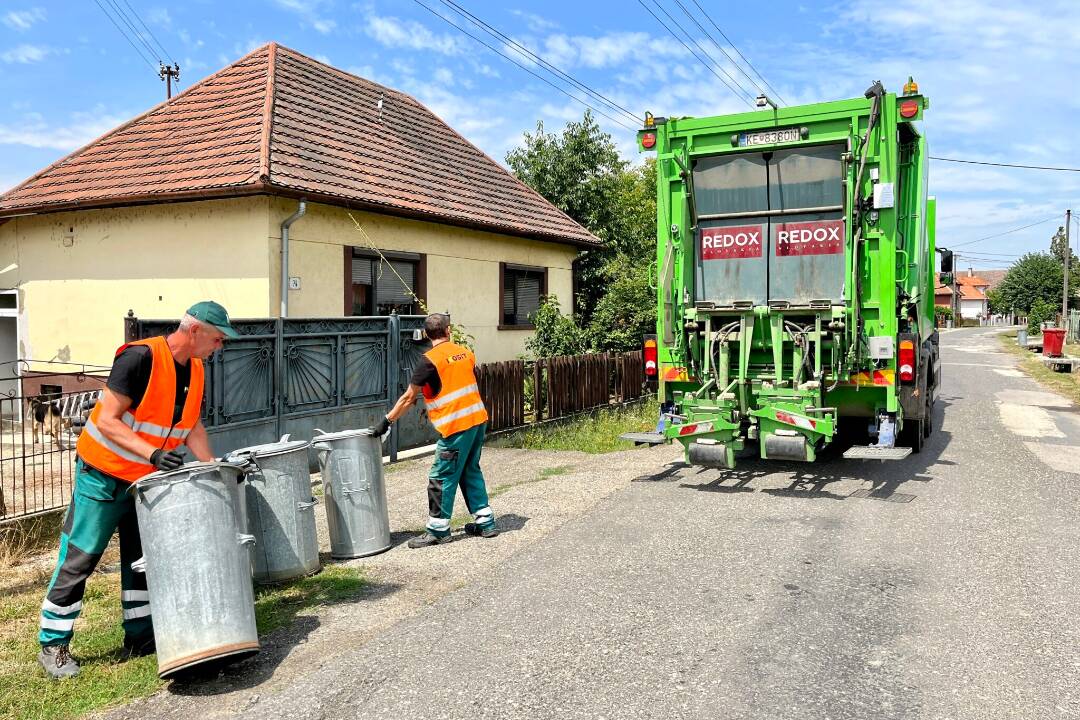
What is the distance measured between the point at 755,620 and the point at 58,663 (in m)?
3.35

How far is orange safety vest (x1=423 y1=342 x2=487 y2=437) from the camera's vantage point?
597 centimetres

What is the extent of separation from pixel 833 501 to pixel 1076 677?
11.4 ft

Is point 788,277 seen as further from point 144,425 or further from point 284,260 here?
point 284,260

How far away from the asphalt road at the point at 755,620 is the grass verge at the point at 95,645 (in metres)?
0.70

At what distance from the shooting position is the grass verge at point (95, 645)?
369cm

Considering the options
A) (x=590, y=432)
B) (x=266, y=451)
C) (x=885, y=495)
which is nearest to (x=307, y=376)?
(x=266, y=451)

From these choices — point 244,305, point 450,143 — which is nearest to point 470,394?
point 244,305

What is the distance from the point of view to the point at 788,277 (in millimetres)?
8000

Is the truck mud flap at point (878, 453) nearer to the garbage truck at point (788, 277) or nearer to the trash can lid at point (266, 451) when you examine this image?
the garbage truck at point (788, 277)

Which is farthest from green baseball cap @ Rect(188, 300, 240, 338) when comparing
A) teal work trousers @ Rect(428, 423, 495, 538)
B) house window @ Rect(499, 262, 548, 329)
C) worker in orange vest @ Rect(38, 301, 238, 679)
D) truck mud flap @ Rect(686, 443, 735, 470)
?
house window @ Rect(499, 262, 548, 329)

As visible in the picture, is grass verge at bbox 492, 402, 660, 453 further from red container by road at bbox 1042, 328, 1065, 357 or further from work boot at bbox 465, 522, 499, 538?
red container by road at bbox 1042, 328, 1065, 357

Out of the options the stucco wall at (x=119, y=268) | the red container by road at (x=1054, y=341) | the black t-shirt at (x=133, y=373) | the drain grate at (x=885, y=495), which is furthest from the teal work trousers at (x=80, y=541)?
the red container by road at (x=1054, y=341)

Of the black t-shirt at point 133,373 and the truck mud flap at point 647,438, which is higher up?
the black t-shirt at point 133,373

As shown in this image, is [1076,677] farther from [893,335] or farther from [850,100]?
[850,100]
